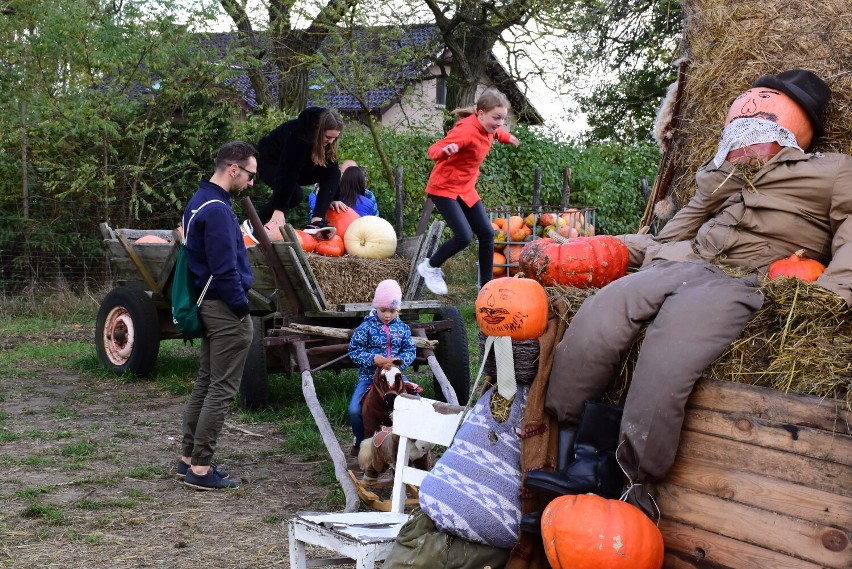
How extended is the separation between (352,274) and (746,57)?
353 cm

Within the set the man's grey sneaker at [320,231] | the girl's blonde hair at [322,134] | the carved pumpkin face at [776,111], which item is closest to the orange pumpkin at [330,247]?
the man's grey sneaker at [320,231]

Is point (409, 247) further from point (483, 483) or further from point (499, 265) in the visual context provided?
point (483, 483)

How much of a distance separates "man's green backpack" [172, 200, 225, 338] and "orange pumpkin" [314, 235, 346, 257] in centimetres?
192

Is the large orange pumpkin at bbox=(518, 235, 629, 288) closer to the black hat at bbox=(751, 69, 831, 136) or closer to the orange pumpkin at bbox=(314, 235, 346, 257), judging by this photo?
the black hat at bbox=(751, 69, 831, 136)

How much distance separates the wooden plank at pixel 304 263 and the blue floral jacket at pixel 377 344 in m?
1.07

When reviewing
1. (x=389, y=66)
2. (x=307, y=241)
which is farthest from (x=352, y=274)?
(x=389, y=66)

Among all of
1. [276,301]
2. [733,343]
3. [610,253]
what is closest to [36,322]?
[276,301]

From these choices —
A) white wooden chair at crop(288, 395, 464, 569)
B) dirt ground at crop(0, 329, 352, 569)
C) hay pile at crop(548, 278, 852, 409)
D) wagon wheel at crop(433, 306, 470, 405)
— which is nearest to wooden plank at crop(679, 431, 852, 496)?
hay pile at crop(548, 278, 852, 409)

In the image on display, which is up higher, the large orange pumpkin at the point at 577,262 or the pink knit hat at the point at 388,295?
the large orange pumpkin at the point at 577,262

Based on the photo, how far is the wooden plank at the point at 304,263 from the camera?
6.48m

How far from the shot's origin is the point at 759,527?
8.57 ft

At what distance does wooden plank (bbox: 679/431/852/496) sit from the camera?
248 centimetres

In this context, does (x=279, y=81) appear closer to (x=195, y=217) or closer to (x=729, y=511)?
(x=195, y=217)

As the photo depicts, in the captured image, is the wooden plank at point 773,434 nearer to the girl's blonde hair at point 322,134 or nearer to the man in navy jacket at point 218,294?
the man in navy jacket at point 218,294
